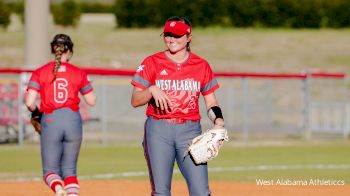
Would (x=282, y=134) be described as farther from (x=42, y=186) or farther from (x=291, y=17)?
(x=291, y=17)

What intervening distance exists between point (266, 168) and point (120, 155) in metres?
3.89

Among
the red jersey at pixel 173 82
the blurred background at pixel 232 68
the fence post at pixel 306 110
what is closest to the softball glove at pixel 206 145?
the red jersey at pixel 173 82

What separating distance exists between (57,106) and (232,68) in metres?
36.6

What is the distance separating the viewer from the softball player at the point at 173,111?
31.9 ft

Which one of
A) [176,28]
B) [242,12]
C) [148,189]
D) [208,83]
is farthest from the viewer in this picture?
[242,12]

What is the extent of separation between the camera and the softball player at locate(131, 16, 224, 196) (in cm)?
973

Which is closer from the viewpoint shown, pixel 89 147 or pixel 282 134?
pixel 89 147

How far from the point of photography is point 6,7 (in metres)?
62.8

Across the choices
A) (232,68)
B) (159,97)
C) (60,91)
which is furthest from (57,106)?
(232,68)

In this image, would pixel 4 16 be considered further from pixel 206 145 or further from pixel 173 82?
pixel 206 145

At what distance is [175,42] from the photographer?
9766mm

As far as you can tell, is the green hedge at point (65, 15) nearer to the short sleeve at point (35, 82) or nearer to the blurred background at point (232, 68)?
the blurred background at point (232, 68)

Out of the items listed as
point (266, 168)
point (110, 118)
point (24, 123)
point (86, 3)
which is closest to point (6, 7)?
point (86, 3)

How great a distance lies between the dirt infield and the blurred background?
1.69 meters
